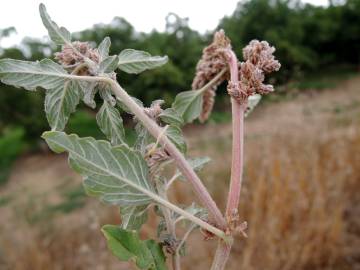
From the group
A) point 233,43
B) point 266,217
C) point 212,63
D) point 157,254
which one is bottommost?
point 266,217

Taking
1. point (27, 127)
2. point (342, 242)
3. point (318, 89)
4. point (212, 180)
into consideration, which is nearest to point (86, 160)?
point (342, 242)

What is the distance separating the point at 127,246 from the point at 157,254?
3 centimetres

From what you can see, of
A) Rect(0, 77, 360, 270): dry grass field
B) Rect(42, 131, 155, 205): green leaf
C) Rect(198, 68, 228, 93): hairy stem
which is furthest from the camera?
Rect(0, 77, 360, 270): dry grass field

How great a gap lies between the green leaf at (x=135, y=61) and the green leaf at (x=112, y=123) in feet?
0.17

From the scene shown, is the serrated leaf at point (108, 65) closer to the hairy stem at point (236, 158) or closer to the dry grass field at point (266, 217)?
the hairy stem at point (236, 158)

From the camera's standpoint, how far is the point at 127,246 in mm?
314

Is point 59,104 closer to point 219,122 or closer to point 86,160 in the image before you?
point 86,160

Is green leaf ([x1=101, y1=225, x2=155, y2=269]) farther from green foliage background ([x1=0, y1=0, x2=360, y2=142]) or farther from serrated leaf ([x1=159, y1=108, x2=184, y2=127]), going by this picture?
green foliage background ([x1=0, y1=0, x2=360, y2=142])

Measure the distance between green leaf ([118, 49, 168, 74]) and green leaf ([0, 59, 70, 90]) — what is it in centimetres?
7

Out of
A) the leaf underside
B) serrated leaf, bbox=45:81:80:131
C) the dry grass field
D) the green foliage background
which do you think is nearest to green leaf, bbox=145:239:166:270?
the leaf underside

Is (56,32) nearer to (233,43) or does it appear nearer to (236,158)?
(236,158)

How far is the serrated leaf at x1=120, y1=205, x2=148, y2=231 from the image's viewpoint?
35 centimetres

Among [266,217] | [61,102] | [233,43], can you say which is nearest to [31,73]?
[61,102]

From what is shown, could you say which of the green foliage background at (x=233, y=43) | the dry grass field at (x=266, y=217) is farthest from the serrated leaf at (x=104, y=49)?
the green foliage background at (x=233, y=43)
